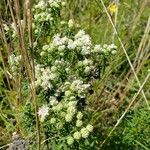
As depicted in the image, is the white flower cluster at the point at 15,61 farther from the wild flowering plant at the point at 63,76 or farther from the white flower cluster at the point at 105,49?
the white flower cluster at the point at 105,49

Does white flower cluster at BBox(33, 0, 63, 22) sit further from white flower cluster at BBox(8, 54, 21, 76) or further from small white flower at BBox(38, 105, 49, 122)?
small white flower at BBox(38, 105, 49, 122)

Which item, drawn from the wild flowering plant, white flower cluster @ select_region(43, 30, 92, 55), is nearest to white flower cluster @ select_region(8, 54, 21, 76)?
the wild flowering plant

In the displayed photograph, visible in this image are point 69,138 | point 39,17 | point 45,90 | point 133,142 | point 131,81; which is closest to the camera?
point 69,138

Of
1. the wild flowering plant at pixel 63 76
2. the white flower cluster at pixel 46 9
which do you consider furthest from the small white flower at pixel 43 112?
the white flower cluster at pixel 46 9

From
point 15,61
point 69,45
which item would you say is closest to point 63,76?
point 69,45

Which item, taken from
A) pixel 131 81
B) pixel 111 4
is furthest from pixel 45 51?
pixel 111 4

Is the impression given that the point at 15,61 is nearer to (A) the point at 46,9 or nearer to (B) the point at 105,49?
(A) the point at 46,9

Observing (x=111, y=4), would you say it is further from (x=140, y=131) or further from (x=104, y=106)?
(x=140, y=131)

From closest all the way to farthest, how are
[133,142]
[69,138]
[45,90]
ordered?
[69,138] < [45,90] < [133,142]
